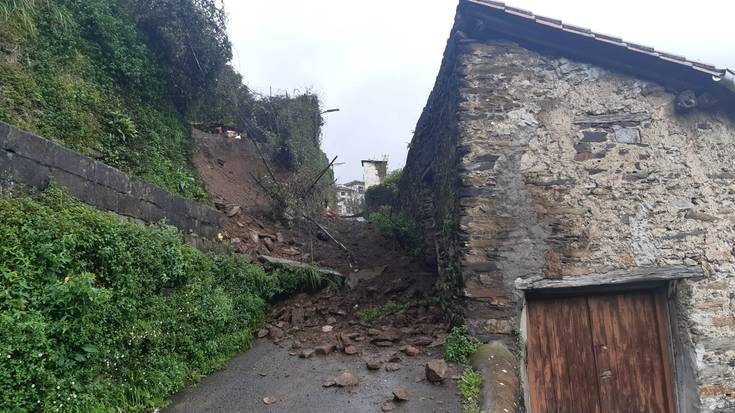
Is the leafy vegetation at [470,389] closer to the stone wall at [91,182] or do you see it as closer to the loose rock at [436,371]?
the loose rock at [436,371]

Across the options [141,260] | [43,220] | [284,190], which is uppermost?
[284,190]

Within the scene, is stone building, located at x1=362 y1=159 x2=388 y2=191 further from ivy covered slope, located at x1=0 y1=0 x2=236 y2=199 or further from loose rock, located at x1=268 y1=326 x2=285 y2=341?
loose rock, located at x1=268 y1=326 x2=285 y2=341

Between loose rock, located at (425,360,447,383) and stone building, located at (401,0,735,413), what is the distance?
1.91 ft

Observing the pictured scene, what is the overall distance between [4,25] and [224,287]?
3.69 meters

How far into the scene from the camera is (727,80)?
4.72m

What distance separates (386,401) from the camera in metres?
3.89

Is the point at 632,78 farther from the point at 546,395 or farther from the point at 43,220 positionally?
the point at 43,220

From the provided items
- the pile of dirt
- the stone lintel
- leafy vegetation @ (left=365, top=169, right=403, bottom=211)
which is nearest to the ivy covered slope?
the pile of dirt

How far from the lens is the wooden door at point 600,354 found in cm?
473

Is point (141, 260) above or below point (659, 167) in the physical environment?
below

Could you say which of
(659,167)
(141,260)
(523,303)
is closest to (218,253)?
(141,260)

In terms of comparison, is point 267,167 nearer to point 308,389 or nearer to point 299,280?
point 299,280

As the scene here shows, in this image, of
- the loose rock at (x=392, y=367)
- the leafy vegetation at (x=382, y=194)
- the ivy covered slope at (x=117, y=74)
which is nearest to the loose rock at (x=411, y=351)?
the loose rock at (x=392, y=367)

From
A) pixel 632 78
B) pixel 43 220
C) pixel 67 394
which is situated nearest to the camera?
pixel 67 394
